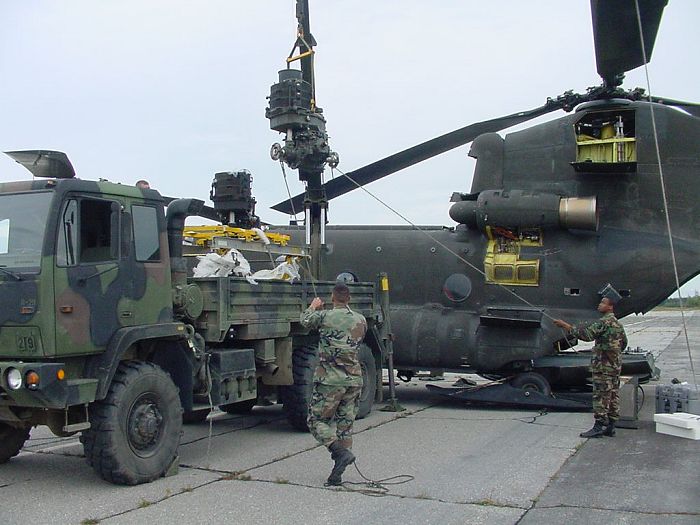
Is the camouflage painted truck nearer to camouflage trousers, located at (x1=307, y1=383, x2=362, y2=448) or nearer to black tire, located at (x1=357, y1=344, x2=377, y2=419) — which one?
camouflage trousers, located at (x1=307, y1=383, x2=362, y2=448)

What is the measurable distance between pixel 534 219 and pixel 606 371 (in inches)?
118

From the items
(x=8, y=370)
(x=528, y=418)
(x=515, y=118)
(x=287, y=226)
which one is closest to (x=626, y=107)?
(x=515, y=118)

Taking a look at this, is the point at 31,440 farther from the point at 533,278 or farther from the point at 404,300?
the point at 533,278

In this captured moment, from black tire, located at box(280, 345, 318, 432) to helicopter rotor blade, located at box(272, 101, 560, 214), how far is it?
3183 millimetres

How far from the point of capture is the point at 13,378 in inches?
226

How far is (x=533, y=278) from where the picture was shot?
11047 mm

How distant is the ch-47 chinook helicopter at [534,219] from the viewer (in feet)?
34.4

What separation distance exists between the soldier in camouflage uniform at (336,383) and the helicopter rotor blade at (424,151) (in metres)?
5.12

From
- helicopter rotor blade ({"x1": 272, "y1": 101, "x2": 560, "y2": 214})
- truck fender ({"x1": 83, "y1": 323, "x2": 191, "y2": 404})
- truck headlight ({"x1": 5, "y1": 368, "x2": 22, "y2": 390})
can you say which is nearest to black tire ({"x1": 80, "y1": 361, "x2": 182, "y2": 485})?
truck fender ({"x1": 83, "y1": 323, "x2": 191, "y2": 404})

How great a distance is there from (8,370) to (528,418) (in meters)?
6.56

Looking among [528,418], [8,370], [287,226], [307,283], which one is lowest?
[528,418]

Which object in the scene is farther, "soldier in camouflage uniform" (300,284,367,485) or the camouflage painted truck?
"soldier in camouflage uniform" (300,284,367,485)

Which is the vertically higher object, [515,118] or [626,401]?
[515,118]

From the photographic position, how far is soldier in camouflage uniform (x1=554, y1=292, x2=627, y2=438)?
328 inches
